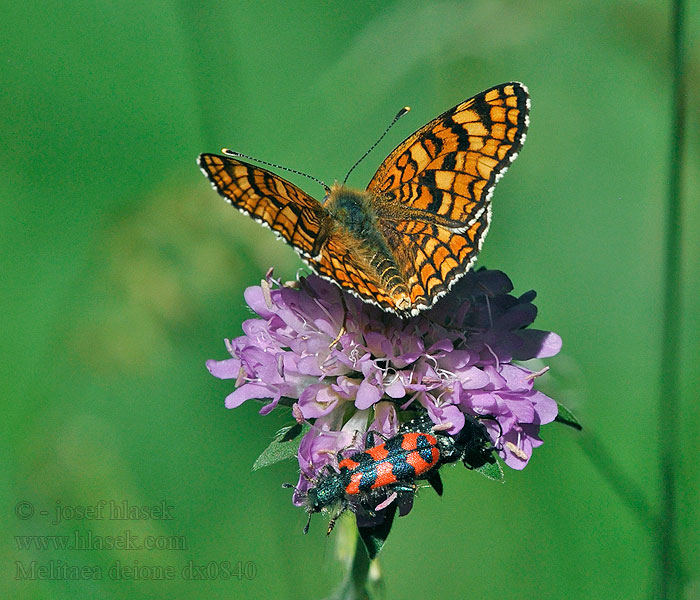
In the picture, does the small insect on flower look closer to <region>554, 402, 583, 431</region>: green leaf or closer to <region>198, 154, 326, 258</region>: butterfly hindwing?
<region>554, 402, 583, 431</region>: green leaf

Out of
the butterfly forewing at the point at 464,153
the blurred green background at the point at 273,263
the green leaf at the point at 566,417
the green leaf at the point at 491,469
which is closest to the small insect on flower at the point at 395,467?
the green leaf at the point at 491,469

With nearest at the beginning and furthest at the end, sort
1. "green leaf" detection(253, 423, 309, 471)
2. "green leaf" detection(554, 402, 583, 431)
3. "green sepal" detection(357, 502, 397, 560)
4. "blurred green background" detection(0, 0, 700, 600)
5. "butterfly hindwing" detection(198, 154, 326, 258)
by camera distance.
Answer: "butterfly hindwing" detection(198, 154, 326, 258), "green sepal" detection(357, 502, 397, 560), "green leaf" detection(253, 423, 309, 471), "green leaf" detection(554, 402, 583, 431), "blurred green background" detection(0, 0, 700, 600)

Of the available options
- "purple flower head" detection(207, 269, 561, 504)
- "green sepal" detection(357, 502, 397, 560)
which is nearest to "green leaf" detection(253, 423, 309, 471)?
"purple flower head" detection(207, 269, 561, 504)

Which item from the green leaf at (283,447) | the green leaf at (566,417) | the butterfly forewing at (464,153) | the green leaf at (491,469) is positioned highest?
the butterfly forewing at (464,153)

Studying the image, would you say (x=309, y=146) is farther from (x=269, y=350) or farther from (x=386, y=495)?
(x=386, y=495)

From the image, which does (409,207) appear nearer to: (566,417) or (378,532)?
(566,417)

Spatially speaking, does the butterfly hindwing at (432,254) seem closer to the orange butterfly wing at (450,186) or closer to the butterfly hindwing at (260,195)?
the orange butterfly wing at (450,186)

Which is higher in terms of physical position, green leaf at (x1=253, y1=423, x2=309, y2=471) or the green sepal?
green leaf at (x1=253, y1=423, x2=309, y2=471)
